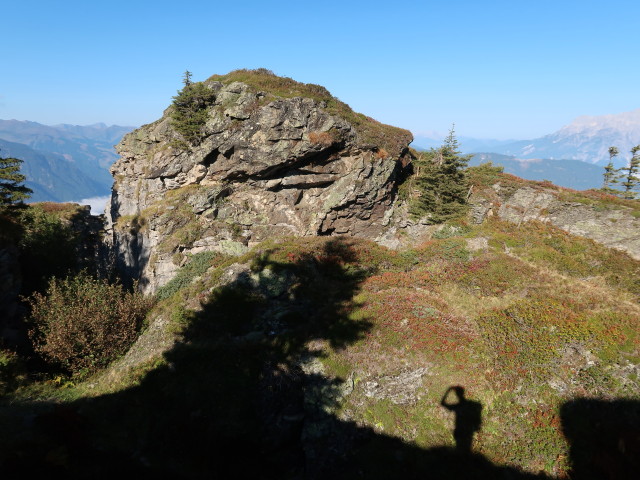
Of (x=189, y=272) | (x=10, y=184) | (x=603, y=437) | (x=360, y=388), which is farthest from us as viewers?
(x=189, y=272)

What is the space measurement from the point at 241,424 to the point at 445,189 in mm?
29345

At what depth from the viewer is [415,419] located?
12.2 meters

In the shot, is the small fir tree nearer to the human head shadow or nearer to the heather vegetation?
the heather vegetation

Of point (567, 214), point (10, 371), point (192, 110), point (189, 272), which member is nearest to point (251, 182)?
point (192, 110)

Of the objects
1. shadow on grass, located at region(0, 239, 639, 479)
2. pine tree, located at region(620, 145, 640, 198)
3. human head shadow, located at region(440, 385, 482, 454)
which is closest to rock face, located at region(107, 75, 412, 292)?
shadow on grass, located at region(0, 239, 639, 479)

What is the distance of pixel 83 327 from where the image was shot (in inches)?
635

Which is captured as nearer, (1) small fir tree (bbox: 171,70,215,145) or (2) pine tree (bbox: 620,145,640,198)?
(1) small fir tree (bbox: 171,70,215,145)

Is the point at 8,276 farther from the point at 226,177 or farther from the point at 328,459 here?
the point at 328,459

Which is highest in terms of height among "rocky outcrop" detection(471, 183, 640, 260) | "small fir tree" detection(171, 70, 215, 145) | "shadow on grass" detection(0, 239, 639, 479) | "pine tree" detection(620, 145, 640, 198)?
"small fir tree" detection(171, 70, 215, 145)

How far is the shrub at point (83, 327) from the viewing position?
51.6 feet

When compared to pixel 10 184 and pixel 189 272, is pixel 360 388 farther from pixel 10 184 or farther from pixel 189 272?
pixel 10 184

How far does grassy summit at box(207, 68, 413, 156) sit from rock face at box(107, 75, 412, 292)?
428mm

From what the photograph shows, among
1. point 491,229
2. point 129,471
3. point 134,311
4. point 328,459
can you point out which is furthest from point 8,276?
point 491,229

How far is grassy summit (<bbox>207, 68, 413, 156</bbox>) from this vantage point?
113 ft
